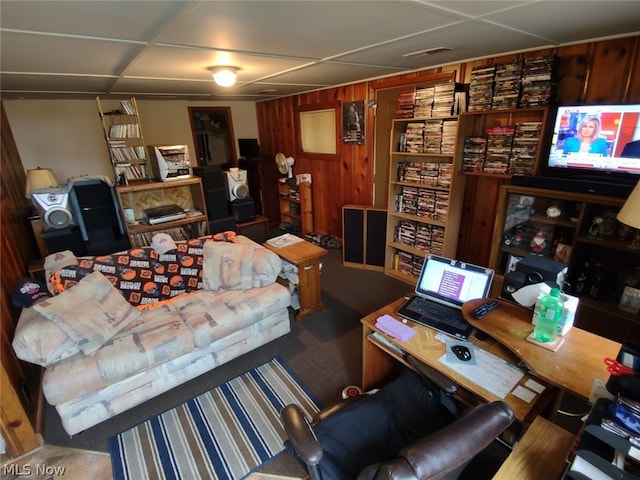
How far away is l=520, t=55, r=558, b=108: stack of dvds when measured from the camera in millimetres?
2119

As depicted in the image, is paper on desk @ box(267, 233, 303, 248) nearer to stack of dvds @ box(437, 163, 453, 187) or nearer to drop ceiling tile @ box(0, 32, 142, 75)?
stack of dvds @ box(437, 163, 453, 187)

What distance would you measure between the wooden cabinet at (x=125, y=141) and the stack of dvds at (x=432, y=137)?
9.53 ft

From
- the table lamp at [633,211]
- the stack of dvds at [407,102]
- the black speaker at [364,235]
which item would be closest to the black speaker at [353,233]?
the black speaker at [364,235]

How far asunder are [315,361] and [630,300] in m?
2.15

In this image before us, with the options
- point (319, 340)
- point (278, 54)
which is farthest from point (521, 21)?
point (319, 340)

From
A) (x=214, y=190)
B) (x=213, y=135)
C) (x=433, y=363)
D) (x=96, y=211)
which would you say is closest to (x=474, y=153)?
(x=433, y=363)

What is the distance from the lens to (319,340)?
2643 millimetres

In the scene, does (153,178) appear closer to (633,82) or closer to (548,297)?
(548,297)

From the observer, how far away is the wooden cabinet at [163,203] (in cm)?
322

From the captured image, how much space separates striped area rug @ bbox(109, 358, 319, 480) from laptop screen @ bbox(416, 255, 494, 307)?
106 cm

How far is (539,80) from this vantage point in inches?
→ 85.4

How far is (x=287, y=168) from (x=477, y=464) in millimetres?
4449

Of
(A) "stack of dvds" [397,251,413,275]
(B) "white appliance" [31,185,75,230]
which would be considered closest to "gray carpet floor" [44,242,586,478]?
(A) "stack of dvds" [397,251,413,275]

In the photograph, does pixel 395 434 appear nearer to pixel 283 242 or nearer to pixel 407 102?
pixel 283 242
